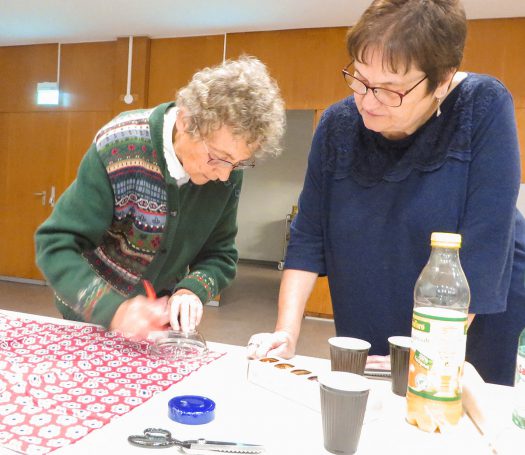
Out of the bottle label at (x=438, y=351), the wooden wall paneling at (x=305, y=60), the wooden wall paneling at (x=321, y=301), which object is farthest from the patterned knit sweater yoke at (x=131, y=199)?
the wooden wall paneling at (x=305, y=60)

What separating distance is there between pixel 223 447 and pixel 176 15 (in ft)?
15.2

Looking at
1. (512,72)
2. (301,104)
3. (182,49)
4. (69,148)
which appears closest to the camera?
(512,72)

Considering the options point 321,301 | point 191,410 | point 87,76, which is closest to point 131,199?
point 191,410

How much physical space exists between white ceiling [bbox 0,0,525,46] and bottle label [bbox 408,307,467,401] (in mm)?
3971

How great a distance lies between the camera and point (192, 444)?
705 mm

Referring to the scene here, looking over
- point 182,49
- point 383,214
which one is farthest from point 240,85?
point 182,49

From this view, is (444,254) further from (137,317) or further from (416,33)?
(137,317)

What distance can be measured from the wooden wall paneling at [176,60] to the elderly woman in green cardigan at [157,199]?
13.2ft

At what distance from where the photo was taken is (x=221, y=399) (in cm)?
90

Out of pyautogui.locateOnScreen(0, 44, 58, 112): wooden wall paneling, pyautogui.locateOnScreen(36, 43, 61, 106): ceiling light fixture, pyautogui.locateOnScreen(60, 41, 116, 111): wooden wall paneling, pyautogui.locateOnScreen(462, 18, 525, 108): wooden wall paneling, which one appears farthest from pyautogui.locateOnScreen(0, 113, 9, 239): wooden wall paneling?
pyautogui.locateOnScreen(462, 18, 525, 108): wooden wall paneling

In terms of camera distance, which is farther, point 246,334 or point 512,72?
point 512,72

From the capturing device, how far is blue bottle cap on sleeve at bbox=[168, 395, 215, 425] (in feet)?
2.58

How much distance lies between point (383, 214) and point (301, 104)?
13.0 ft

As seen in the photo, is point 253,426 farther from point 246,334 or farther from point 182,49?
point 182,49
